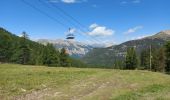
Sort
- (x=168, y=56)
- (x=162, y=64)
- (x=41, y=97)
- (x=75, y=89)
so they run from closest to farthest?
(x=41, y=97) < (x=75, y=89) < (x=168, y=56) < (x=162, y=64)

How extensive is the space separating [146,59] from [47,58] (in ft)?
139

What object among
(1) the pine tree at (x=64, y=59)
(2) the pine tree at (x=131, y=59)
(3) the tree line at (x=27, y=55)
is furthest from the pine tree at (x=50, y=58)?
(2) the pine tree at (x=131, y=59)

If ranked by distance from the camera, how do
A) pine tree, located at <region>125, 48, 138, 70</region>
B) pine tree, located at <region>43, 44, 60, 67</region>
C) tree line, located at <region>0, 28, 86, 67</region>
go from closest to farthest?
pine tree, located at <region>43, 44, 60, 67</region>, tree line, located at <region>0, 28, 86, 67</region>, pine tree, located at <region>125, 48, 138, 70</region>

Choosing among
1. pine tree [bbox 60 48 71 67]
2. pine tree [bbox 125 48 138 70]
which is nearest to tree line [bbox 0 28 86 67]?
A: pine tree [bbox 60 48 71 67]

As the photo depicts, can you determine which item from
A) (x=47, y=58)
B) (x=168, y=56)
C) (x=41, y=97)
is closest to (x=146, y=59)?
(x=168, y=56)

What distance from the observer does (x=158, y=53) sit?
429 ft

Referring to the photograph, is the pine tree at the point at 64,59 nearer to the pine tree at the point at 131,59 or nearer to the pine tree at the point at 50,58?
the pine tree at the point at 50,58

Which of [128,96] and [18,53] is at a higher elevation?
[18,53]

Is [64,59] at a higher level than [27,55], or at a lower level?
lower

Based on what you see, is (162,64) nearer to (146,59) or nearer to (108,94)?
(146,59)

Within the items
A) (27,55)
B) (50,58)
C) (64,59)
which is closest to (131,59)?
(64,59)

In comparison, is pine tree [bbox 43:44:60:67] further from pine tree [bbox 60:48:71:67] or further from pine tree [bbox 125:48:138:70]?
pine tree [bbox 125:48:138:70]

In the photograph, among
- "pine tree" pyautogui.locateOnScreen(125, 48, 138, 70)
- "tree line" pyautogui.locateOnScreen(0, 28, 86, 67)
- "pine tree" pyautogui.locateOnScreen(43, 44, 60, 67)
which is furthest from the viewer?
"pine tree" pyautogui.locateOnScreen(125, 48, 138, 70)

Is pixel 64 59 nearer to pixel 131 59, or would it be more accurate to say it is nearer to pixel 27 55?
pixel 27 55
